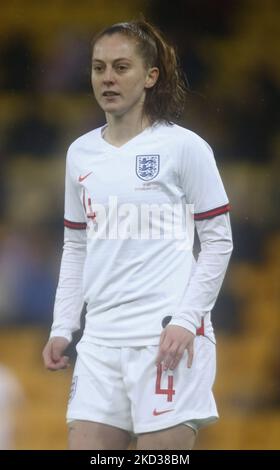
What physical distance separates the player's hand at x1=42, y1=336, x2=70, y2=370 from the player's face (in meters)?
0.53

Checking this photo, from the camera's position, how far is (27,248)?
2.51 metres

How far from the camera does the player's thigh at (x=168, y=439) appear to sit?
190 cm

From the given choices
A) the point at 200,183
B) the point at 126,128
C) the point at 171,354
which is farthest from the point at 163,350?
the point at 126,128

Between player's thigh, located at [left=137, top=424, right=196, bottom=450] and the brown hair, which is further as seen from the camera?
the brown hair

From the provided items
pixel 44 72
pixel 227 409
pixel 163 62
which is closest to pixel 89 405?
pixel 227 409

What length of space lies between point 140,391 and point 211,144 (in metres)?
0.82

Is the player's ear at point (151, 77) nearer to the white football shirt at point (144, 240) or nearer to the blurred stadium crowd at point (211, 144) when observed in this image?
the white football shirt at point (144, 240)

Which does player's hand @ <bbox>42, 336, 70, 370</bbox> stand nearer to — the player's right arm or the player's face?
the player's right arm

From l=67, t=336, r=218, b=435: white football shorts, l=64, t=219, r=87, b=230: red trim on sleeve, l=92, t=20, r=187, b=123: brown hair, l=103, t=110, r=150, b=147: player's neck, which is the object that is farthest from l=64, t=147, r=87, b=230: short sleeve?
l=67, t=336, r=218, b=435: white football shorts

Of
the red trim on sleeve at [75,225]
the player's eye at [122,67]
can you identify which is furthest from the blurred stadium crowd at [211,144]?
the player's eye at [122,67]

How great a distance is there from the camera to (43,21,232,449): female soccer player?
6.30 feet

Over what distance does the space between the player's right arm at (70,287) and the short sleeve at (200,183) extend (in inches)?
10.3

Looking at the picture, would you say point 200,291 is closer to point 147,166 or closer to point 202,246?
point 202,246

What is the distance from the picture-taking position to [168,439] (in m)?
1.90
